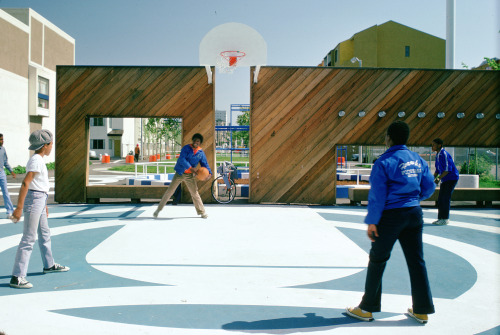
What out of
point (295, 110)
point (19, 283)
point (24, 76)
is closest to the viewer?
point (19, 283)

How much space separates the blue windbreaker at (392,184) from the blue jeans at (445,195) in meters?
5.66

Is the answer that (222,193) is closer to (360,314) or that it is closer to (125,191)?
(125,191)

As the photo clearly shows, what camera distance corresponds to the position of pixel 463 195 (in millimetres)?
12586

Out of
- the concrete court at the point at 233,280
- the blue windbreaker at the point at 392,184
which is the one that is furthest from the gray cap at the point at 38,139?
the blue windbreaker at the point at 392,184

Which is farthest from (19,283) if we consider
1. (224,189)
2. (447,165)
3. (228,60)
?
(224,189)

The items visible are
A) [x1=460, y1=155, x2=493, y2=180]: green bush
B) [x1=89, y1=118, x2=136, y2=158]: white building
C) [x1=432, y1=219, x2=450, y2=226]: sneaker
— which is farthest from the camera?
[x1=89, y1=118, x2=136, y2=158]: white building

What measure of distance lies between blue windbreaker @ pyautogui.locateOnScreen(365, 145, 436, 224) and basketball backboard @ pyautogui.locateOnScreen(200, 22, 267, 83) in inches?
324

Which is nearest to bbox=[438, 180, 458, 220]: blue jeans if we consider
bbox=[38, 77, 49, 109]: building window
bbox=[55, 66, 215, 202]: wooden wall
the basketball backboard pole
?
bbox=[55, 66, 215, 202]: wooden wall

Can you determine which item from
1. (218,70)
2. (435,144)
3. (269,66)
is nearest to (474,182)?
(435,144)

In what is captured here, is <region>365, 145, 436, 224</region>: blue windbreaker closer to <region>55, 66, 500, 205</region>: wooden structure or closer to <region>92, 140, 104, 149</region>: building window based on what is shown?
<region>55, 66, 500, 205</region>: wooden structure

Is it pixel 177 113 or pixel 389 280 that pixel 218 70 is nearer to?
pixel 177 113

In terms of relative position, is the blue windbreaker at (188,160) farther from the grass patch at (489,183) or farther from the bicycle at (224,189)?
the grass patch at (489,183)

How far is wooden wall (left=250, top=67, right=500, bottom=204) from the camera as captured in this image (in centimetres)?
1228

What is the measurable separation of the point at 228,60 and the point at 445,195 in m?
6.61
